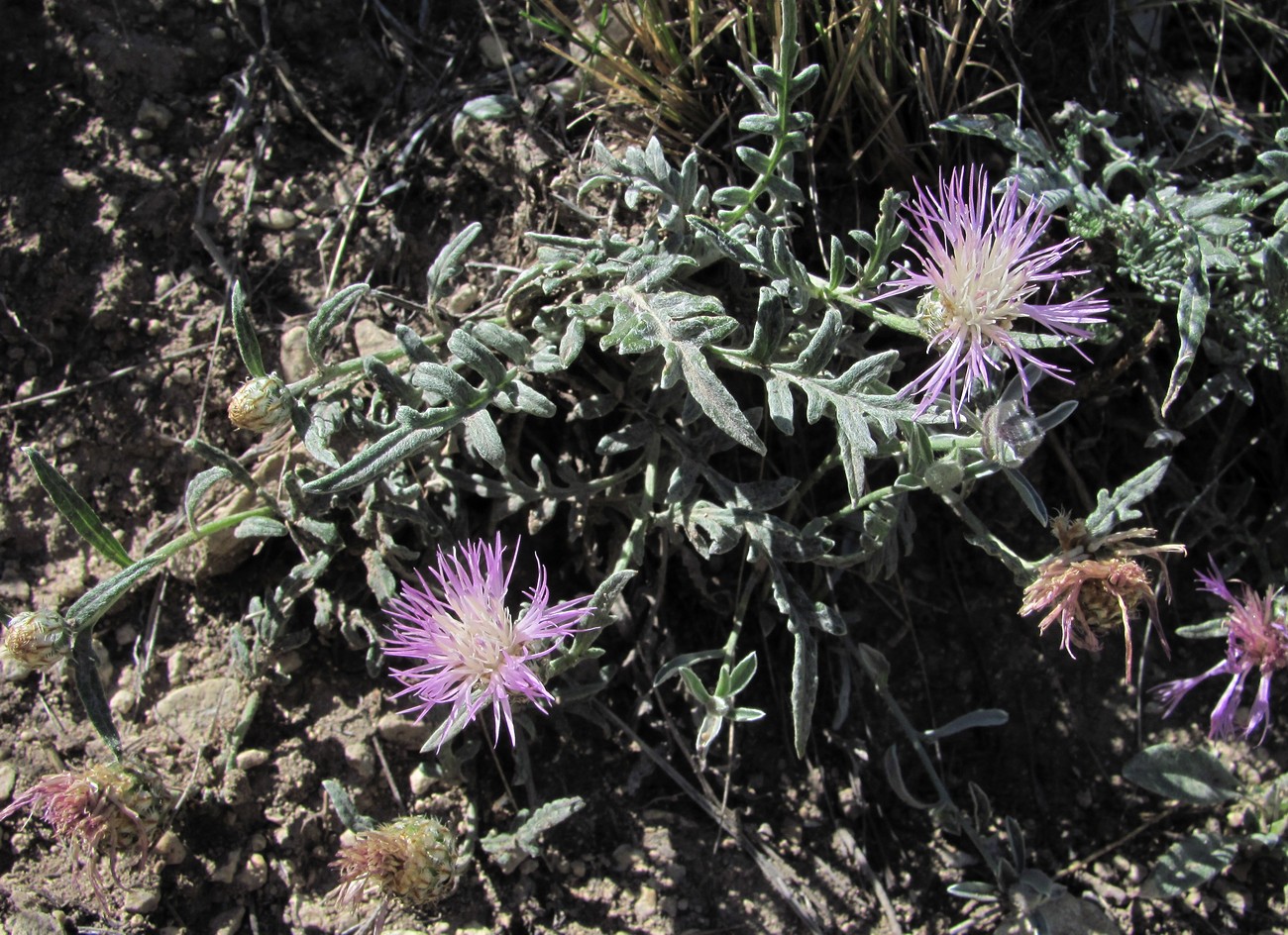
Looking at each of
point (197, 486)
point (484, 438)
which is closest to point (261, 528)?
point (197, 486)

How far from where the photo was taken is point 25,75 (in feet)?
8.82

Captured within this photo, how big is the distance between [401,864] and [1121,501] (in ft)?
5.46

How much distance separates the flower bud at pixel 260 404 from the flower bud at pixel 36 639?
0.55 metres

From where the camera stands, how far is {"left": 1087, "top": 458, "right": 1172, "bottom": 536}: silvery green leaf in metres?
2.06

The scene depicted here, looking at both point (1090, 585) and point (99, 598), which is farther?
point (99, 598)

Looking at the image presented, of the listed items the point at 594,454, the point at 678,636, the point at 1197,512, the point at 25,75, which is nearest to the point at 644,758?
the point at 678,636

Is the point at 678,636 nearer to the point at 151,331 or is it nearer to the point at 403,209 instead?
the point at 403,209

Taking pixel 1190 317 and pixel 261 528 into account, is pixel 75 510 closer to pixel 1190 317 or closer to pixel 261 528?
pixel 261 528

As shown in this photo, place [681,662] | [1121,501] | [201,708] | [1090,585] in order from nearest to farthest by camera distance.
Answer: [1090,585] → [1121,501] → [681,662] → [201,708]

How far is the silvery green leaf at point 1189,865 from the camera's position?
2.40 m

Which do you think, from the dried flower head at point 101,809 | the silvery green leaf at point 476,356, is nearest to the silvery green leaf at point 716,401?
the silvery green leaf at point 476,356

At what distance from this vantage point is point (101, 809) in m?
2.12

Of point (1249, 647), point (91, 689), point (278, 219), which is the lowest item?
point (1249, 647)

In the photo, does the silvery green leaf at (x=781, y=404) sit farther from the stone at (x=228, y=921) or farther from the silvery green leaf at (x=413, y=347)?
the stone at (x=228, y=921)
